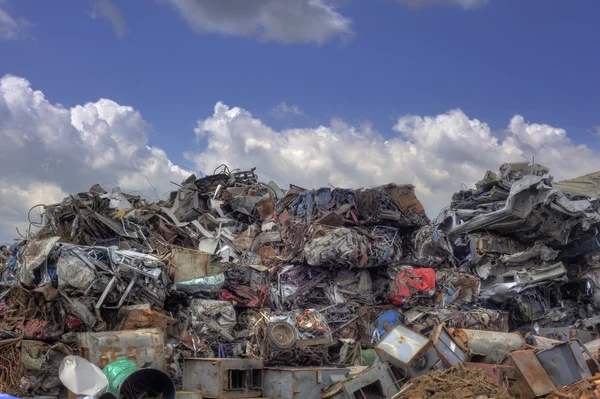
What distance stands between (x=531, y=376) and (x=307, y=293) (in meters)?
6.67

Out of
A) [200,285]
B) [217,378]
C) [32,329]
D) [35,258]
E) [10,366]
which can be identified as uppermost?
[35,258]

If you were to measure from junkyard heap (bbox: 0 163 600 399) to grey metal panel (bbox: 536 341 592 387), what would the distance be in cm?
4

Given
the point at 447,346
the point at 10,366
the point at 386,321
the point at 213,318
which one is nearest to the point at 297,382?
the point at 447,346

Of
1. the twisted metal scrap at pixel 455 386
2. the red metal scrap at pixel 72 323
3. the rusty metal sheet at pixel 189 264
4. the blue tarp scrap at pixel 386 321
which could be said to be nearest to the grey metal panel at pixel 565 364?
the twisted metal scrap at pixel 455 386

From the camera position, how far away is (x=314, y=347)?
37.1 feet

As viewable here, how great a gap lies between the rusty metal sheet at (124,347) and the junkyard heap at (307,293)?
0.09 ft

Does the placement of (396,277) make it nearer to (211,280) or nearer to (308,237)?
(308,237)

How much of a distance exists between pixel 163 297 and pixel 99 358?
118 inches

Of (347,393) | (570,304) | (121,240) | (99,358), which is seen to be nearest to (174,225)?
(121,240)

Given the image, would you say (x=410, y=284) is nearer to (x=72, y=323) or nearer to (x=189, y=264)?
A: (x=189, y=264)

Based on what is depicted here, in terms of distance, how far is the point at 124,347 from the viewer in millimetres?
9945

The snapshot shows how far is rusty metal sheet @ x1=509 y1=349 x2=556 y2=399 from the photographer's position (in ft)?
28.5

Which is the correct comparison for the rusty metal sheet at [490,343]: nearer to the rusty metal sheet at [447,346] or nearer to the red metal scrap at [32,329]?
the rusty metal sheet at [447,346]

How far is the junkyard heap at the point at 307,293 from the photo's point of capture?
9320 millimetres
